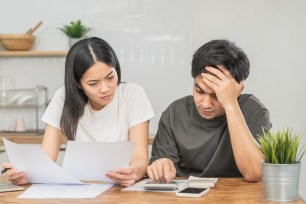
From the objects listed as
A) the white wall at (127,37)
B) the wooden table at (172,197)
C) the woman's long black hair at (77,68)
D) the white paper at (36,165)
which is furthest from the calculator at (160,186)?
the white wall at (127,37)

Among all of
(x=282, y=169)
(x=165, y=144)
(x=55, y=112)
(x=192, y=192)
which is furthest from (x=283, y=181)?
(x=55, y=112)

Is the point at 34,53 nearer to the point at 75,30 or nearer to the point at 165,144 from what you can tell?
the point at 75,30

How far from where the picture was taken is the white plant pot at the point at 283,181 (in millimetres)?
1550

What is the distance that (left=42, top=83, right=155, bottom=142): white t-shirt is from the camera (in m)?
2.25

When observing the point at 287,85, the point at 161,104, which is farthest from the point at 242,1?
the point at 161,104

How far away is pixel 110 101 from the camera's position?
7.52 feet

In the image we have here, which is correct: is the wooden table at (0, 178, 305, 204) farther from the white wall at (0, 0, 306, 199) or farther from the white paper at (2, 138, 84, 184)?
the white wall at (0, 0, 306, 199)

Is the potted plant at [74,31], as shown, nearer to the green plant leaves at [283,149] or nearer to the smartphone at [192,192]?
the smartphone at [192,192]

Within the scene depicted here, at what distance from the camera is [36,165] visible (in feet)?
5.99

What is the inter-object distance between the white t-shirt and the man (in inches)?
5.6

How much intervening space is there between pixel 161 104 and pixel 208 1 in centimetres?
92

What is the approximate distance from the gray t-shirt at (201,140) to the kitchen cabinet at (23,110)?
2.19 meters

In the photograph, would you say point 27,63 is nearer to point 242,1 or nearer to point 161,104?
point 161,104

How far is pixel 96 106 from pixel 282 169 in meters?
1.03
